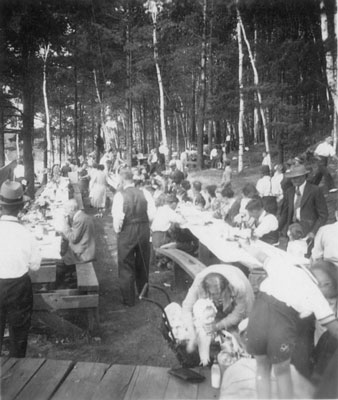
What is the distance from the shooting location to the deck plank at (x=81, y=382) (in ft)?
9.95

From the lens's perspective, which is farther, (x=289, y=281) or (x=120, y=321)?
(x=120, y=321)

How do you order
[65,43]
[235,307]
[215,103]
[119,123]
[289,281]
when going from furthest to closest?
[119,123] → [215,103] → [65,43] → [235,307] → [289,281]

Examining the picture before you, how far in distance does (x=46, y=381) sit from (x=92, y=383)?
0.99 ft

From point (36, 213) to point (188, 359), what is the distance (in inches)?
253

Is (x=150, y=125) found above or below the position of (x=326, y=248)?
above

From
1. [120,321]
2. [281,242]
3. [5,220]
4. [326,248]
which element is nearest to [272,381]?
[326,248]

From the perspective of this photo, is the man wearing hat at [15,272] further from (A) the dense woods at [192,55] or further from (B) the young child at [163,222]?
(A) the dense woods at [192,55]

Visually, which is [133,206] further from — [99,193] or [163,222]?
[99,193]

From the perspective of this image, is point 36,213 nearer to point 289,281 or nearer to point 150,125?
point 289,281

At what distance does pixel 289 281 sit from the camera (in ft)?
8.72

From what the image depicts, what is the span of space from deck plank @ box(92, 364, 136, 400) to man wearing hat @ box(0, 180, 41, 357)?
1236 millimetres

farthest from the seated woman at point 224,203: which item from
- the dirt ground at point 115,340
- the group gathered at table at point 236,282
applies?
the dirt ground at point 115,340

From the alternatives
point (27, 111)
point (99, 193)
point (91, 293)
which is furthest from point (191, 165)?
point (91, 293)

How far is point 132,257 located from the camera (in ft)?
22.2
